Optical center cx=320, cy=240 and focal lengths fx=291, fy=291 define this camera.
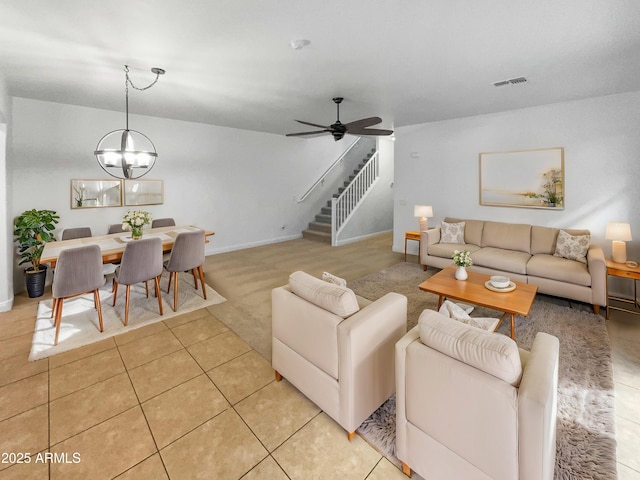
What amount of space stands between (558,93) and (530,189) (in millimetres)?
1392

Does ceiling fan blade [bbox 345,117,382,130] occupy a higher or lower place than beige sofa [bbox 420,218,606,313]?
higher

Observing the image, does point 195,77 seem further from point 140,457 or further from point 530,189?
point 530,189

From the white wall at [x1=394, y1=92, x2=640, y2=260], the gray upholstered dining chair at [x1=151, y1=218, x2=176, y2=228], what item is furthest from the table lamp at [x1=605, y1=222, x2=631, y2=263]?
the gray upholstered dining chair at [x1=151, y1=218, x2=176, y2=228]

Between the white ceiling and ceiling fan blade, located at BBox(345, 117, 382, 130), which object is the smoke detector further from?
ceiling fan blade, located at BBox(345, 117, 382, 130)

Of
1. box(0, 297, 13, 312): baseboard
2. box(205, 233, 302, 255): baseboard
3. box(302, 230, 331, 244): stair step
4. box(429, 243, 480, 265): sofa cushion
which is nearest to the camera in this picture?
box(0, 297, 13, 312): baseboard

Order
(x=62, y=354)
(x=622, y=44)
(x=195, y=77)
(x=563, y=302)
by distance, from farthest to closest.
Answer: (x=563, y=302) < (x=195, y=77) < (x=62, y=354) < (x=622, y=44)

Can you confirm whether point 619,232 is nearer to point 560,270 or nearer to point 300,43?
point 560,270

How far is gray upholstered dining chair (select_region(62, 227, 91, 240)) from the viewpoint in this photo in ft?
13.4

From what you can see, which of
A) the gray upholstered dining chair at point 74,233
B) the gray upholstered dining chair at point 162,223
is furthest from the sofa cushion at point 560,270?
the gray upholstered dining chair at point 74,233

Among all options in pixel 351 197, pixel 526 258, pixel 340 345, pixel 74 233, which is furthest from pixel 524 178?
pixel 74 233

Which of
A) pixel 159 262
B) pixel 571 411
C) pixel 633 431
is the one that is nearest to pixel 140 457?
pixel 159 262

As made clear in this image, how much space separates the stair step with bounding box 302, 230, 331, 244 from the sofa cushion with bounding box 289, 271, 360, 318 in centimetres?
527

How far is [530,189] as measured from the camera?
4586 mm

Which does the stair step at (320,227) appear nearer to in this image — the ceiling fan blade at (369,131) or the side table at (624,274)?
the ceiling fan blade at (369,131)
